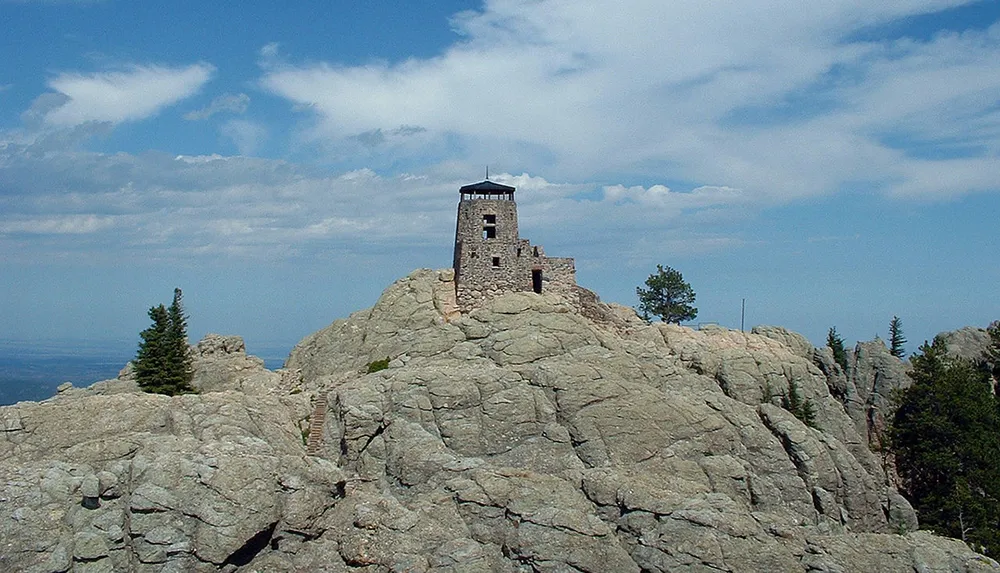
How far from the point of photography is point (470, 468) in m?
50.7

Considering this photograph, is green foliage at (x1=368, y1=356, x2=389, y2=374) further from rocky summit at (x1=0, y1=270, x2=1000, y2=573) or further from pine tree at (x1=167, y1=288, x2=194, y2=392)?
pine tree at (x1=167, y1=288, x2=194, y2=392)

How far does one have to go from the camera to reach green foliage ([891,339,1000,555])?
63.4 m

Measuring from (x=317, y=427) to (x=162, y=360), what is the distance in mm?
19285

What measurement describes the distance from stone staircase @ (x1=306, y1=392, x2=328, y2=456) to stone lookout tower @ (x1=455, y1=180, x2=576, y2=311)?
1842 centimetres

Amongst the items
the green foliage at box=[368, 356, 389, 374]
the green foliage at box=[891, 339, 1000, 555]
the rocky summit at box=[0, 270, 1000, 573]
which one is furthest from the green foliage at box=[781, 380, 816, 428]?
the green foliage at box=[368, 356, 389, 374]

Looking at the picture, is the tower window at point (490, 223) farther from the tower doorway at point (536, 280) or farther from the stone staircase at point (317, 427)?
the stone staircase at point (317, 427)

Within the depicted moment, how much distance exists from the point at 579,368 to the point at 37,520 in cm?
3468

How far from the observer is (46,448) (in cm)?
4656

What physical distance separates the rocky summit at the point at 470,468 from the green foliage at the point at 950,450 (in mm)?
5826

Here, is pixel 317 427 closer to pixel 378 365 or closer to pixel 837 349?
pixel 378 365

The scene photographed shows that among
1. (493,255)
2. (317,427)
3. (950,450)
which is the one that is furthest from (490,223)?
(950,450)

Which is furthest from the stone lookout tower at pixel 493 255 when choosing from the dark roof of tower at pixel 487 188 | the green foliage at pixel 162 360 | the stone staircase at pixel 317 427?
the green foliage at pixel 162 360

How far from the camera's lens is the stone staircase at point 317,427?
2120 inches

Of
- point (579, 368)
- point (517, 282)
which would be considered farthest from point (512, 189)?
point (579, 368)
